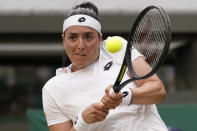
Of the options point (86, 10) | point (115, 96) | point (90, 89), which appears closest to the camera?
point (115, 96)

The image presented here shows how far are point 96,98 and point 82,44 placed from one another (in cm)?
31

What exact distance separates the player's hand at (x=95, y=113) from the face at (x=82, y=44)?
0.33 m

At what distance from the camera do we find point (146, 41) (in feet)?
9.57

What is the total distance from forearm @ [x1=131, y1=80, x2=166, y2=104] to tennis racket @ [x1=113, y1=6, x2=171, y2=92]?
7 cm

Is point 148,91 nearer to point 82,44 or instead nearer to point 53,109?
point 82,44

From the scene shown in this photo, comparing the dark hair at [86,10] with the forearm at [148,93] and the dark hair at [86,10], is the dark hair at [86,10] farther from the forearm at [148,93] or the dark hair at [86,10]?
the forearm at [148,93]

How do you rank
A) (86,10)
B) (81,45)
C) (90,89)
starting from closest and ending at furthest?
(81,45)
(90,89)
(86,10)

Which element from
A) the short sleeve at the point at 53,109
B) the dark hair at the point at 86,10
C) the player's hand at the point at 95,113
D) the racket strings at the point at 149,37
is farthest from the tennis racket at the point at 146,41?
the short sleeve at the point at 53,109

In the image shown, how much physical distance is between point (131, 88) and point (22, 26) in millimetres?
6517

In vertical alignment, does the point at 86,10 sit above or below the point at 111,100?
above

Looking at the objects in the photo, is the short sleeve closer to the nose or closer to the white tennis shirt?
the white tennis shirt

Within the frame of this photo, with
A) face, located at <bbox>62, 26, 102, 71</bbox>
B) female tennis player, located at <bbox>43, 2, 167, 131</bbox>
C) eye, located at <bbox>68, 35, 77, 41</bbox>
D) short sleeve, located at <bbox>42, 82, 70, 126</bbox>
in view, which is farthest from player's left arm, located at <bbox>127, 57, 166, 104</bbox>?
short sleeve, located at <bbox>42, 82, 70, 126</bbox>

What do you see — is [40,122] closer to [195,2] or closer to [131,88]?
[131,88]

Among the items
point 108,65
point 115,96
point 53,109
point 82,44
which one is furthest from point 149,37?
point 53,109
